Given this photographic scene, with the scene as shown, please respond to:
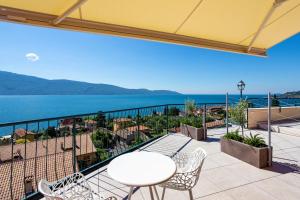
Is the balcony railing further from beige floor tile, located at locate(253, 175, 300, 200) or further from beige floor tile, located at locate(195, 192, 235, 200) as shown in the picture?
beige floor tile, located at locate(253, 175, 300, 200)

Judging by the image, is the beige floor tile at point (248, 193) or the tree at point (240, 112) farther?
the tree at point (240, 112)

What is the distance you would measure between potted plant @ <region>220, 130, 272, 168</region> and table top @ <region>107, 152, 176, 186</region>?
98.2 inches

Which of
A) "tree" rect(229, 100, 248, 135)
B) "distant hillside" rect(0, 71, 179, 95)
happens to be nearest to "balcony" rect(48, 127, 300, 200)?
"tree" rect(229, 100, 248, 135)

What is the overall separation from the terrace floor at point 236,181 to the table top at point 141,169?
868mm

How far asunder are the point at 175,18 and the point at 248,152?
3.06m

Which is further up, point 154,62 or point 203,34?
point 154,62

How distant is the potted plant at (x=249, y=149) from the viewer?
12.4 feet

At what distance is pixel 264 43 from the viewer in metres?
3.49

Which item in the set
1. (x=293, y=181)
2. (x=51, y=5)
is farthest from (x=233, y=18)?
(x=293, y=181)

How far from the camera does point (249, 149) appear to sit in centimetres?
395

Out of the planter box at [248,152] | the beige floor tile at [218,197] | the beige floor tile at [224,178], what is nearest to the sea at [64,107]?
the planter box at [248,152]

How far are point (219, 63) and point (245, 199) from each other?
173 feet

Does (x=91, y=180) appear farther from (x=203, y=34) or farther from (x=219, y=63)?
(x=219, y=63)

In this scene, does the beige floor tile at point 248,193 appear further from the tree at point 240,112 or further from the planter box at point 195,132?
the planter box at point 195,132
